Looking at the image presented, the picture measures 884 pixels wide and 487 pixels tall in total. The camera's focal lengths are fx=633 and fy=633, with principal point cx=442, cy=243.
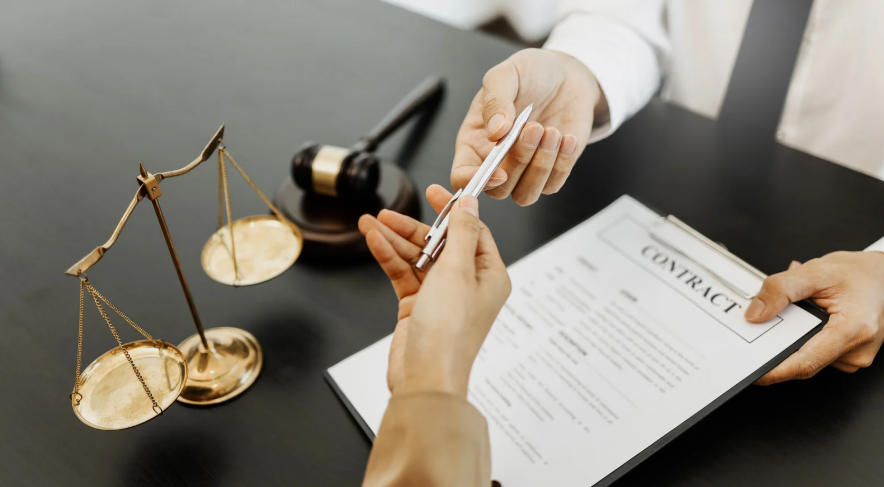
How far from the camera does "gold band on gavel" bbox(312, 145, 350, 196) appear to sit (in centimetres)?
97

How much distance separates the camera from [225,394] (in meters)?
0.79

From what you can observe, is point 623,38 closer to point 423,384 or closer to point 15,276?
point 423,384

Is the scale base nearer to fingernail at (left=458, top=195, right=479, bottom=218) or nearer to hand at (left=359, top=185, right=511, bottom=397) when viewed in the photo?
hand at (left=359, top=185, right=511, bottom=397)

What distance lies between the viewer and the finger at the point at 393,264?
0.70 m

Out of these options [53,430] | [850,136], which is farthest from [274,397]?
[850,136]

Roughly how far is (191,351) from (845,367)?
0.83m

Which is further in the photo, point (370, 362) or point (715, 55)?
point (715, 55)

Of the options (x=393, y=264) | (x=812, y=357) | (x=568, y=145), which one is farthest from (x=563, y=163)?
(x=812, y=357)

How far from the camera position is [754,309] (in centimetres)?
79

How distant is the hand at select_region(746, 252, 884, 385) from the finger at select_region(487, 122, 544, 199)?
13.0 inches

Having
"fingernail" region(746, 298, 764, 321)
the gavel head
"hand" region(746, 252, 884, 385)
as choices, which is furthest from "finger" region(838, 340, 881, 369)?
the gavel head

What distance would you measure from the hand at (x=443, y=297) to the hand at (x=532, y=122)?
13 cm

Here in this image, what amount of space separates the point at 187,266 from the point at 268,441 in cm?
33

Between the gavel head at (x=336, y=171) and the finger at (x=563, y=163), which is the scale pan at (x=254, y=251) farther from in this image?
the finger at (x=563, y=163)
